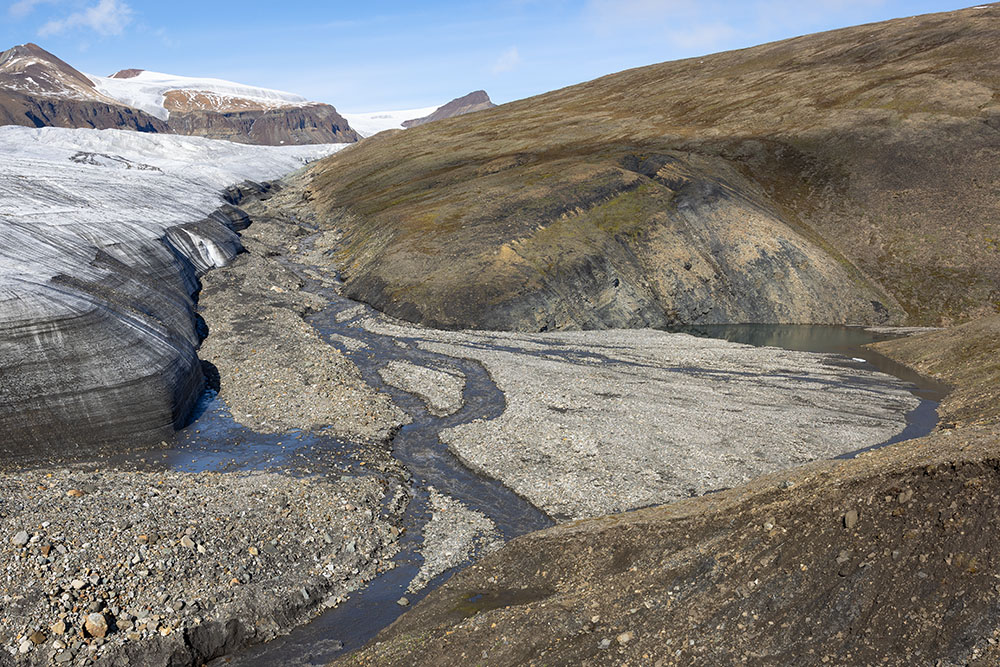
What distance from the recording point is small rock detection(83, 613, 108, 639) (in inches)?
855

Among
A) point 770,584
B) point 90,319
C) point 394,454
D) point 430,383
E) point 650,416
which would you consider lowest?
point 650,416

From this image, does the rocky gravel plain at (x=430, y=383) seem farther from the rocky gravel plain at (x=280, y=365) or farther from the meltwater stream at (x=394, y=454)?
the rocky gravel plain at (x=280, y=365)

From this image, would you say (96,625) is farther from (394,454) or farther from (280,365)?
(280,365)

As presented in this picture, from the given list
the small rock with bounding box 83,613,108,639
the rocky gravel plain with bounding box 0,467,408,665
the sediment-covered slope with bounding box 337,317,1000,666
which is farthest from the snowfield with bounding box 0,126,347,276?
the sediment-covered slope with bounding box 337,317,1000,666

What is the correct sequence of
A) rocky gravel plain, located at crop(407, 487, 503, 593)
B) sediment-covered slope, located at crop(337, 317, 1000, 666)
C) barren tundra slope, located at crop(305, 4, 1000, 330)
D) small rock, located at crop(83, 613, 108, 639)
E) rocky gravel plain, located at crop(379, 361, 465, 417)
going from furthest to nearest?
1. barren tundra slope, located at crop(305, 4, 1000, 330)
2. rocky gravel plain, located at crop(379, 361, 465, 417)
3. rocky gravel plain, located at crop(407, 487, 503, 593)
4. small rock, located at crop(83, 613, 108, 639)
5. sediment-covered slope, located at crop(337, 317, 1000, 666)

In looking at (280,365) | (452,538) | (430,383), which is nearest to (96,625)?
(452,538)

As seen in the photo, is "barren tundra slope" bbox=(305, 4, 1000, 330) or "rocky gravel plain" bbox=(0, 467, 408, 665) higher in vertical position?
"barren tundra slope" bbox=(305, 4, 1000, 330)

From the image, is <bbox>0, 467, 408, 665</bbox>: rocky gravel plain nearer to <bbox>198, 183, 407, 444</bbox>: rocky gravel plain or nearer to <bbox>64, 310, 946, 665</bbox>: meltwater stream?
<bbox>64, 310, 946, 665</bbox>: meltwater stream

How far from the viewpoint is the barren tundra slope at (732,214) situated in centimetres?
7844

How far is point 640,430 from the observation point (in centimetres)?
4222

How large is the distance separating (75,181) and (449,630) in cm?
10699

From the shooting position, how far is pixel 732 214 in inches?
3551

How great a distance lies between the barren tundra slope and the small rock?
5042 cm

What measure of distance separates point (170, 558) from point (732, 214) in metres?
83.5
